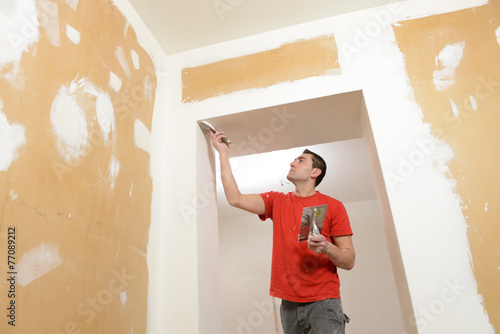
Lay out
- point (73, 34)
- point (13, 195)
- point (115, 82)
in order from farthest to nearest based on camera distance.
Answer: point (115, 82) → point (73, 34) → point (13, 195)

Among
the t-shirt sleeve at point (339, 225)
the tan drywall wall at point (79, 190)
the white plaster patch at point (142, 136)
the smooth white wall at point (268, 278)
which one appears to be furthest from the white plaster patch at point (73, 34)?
the smooth white wall at point (268, 278)

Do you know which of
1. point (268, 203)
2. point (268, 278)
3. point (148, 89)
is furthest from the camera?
point (268, 278)

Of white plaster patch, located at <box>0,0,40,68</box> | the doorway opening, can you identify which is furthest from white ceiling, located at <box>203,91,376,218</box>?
white plaster patch, located at <box>0,0,40,68</box>

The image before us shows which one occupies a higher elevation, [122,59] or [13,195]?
[122,59]

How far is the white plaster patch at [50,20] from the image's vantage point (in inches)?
46.7

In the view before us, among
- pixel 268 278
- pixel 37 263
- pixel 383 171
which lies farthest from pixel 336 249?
pixel 268 278

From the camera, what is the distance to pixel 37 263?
1026 millimetres

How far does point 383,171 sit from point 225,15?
1229mm

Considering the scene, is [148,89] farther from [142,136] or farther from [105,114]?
[105,114]

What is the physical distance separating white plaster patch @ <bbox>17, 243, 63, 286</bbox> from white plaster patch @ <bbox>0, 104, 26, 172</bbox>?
0.85 feet

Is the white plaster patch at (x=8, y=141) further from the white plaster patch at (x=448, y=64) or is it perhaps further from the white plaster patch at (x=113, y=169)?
the white plaster patch at (x=448, y=64)

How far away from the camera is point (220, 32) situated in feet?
6.86

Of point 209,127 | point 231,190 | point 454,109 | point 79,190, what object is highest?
point 209,127

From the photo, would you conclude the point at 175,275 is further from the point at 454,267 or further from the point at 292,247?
the point at 454,267
